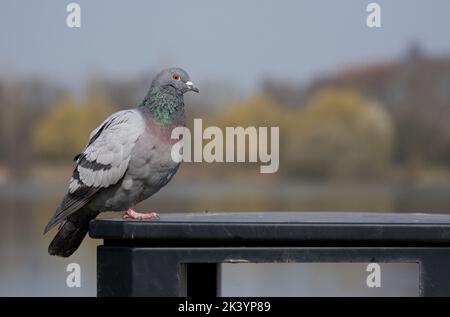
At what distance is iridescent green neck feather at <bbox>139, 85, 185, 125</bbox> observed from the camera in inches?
185

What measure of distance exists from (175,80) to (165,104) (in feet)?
0.47

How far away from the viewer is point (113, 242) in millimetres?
3824

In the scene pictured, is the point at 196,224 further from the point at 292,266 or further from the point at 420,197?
the point at 420,197

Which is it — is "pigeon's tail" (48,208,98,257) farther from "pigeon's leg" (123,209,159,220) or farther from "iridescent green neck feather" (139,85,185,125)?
"iridescent green neck feather" (139,85,185,125)

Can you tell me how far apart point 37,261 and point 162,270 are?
431 inches

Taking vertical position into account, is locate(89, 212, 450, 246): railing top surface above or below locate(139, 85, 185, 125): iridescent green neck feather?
below

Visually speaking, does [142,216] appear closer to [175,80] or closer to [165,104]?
[165,104]

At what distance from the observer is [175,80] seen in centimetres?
479

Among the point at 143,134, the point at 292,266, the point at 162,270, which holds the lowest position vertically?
the point at 292,266

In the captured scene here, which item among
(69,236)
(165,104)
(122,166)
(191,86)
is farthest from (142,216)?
(191,86)

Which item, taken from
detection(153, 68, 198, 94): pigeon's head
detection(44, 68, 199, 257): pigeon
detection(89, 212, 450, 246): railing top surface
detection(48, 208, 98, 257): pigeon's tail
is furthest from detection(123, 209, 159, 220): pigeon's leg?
detection(153, 68, 198, 94): pigeon's head
